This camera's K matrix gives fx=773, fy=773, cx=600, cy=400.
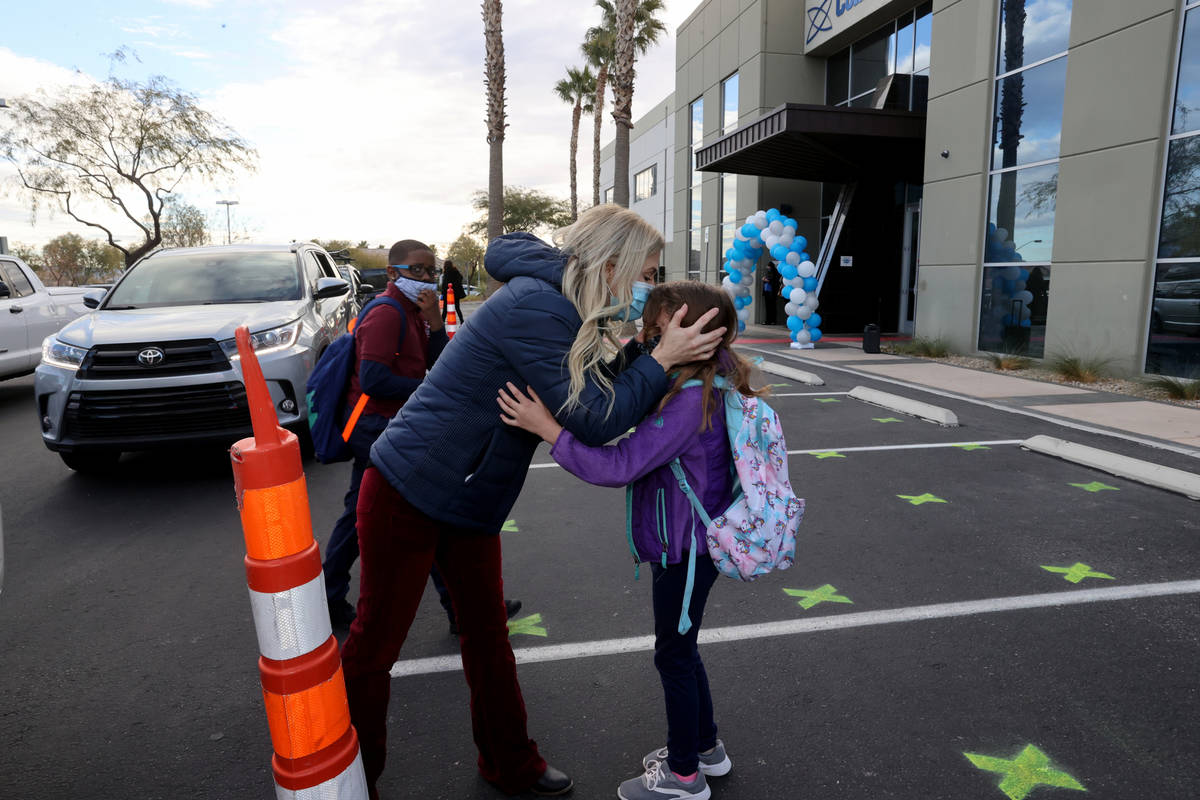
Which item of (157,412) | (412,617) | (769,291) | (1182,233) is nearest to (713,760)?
(412,617)

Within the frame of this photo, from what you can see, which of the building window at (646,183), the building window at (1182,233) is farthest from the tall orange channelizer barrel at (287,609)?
the building window at (646,183)

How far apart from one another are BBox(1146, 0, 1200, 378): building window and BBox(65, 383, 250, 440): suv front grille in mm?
11387

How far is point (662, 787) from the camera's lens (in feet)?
7.93

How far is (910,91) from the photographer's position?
17.5 m

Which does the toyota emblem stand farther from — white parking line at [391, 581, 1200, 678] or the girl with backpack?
the girl with backpack

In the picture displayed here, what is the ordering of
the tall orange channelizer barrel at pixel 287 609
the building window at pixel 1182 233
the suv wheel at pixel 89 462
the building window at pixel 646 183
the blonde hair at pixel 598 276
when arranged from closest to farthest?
1. the tall orange channelizer barrel at pixel 287 609
2. the blonde hair at pixel 598 276
3. the suv wheel at pixel 89 462
4. the building window at pixel 1182 233
5. the building window at pixel 646 183

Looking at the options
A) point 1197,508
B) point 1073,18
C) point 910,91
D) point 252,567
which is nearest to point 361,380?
point 252,567

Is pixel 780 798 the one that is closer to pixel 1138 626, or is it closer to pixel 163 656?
pixel 1138 626

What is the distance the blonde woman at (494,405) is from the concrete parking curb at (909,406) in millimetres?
6888

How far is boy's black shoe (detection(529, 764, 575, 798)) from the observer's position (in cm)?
248

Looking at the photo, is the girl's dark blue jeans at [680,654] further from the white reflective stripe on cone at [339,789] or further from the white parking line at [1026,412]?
the white parking line at [1026,412]

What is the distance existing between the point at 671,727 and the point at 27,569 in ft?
13.3

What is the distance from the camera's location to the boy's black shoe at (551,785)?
2480mm

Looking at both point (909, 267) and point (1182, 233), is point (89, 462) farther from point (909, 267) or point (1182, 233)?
point (909, 267)
